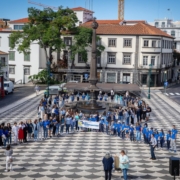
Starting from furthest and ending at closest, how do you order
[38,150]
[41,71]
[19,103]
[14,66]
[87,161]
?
[14,66], [41,71], [19,103], [38,150], [87,161]

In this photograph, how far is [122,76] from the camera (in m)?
63.8

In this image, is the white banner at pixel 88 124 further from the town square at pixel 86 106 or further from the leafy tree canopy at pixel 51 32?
the leafy tree canopy at pixel 51 32

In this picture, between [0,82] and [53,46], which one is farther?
[53,46]

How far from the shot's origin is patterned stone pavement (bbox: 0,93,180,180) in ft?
58.3

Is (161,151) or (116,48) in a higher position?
(116,48)

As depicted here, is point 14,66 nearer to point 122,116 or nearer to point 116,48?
point 116,48

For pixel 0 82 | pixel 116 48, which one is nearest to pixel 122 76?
pixel 116 48

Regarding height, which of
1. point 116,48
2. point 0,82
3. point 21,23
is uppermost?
point 21,23

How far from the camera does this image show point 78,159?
20.4m

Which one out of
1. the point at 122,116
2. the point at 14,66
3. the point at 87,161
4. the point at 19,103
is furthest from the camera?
the point at 14,66

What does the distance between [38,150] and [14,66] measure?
46.1m

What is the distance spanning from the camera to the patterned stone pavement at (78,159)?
58.3 feet

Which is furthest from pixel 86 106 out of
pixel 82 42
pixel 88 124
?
pixel 82 42

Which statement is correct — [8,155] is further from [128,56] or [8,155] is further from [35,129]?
[128,56]
